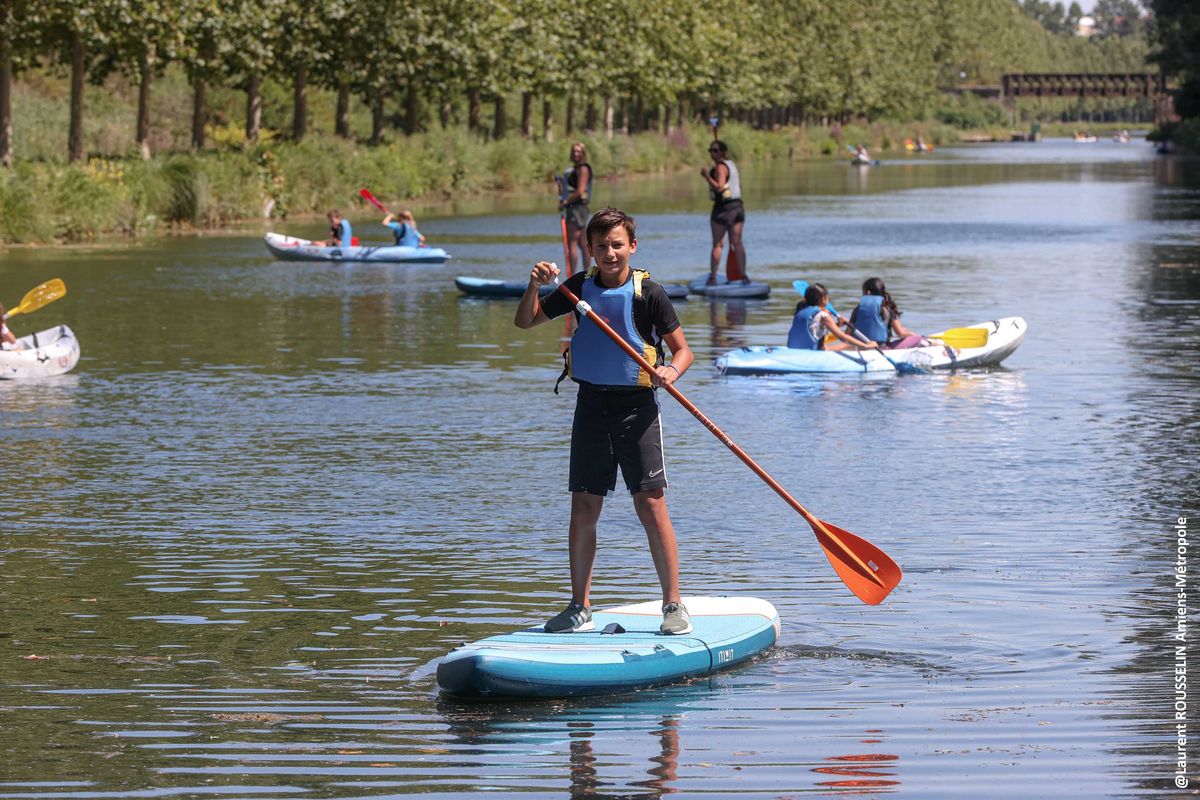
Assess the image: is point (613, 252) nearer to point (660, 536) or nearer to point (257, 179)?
point (660, 536)

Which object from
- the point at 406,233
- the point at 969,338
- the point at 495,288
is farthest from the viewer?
the point at 406,233

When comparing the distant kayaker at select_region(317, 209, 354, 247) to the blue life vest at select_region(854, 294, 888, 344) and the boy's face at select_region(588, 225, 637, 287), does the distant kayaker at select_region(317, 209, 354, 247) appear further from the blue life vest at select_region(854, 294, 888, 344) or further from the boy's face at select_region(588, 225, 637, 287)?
the boy's face at select_region(588, 225, 637, 287)

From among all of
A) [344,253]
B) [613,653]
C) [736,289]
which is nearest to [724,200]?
[736,289]

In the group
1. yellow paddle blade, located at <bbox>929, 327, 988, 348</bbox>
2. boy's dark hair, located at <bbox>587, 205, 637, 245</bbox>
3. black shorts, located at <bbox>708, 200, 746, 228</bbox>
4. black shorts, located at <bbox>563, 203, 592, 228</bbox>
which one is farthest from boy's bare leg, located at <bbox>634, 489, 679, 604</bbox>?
black shorts, located at <bbox>708, 200, 746, 228</bbox>

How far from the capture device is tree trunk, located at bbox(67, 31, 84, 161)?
139ft

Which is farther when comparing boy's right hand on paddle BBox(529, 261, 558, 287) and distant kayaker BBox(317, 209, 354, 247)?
distant kayaker BBox(317, 209, 354, 247)

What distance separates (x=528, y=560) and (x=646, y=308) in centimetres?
249

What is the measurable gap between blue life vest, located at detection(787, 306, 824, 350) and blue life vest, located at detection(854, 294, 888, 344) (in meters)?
0.43

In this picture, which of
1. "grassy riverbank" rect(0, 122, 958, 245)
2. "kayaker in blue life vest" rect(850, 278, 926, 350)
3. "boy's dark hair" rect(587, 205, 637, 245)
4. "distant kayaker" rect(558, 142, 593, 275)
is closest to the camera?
"boy's dark hair" rect(587, 205, 637, 245)

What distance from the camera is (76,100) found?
4262cm

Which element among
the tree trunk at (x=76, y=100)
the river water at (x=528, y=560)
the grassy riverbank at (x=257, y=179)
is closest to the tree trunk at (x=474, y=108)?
the grassy riverbank at (x=257, y=179)

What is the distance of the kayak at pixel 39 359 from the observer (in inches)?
717

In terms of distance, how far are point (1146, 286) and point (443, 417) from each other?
50.9 feet

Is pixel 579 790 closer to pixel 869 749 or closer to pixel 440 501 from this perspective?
pixel 869 749
